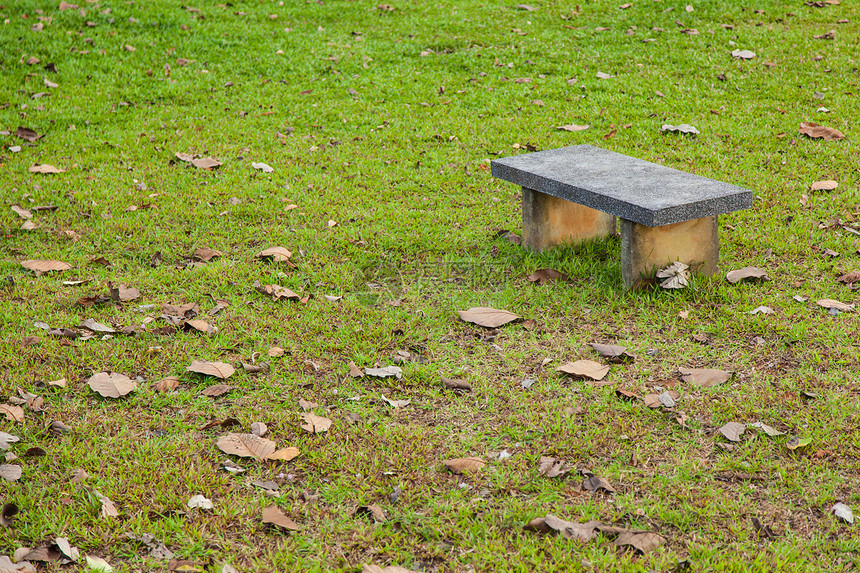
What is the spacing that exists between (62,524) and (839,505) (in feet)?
8.58

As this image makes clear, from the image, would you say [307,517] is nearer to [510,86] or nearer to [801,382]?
[801,382]

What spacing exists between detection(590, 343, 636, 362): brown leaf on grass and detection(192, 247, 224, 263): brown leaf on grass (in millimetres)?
2506

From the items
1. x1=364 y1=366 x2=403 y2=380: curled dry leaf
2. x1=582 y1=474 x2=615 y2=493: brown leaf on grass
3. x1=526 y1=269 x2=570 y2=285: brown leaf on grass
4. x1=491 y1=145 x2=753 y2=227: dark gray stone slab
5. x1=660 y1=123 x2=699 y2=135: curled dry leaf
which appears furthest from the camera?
x1=660 y1=123 x2=699 y2=135: curled dry leaf

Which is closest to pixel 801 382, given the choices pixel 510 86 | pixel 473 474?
pixel 473 474

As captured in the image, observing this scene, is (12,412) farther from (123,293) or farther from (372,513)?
(372,513)

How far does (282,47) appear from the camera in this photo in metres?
9.67

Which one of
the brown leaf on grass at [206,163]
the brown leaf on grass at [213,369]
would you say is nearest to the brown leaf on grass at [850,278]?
the brown leaf on grass at [213,369]

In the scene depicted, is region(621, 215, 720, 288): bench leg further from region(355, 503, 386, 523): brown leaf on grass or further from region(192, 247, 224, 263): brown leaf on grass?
region(192, 247, 224, 263): brown leaf on grass

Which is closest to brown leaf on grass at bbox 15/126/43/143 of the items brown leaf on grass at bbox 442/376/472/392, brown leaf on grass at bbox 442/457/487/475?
brown leaf on grass at bbox 442/376/472/392

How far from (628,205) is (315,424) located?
1.87 metres

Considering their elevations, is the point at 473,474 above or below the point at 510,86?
below

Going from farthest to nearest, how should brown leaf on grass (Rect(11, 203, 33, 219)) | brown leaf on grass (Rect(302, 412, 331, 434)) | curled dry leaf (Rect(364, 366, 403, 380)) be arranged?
brown leaf on grass (Rect(11, 203, 33, 219)) → curled dry leaf (Rect(364, 366, 403, 380)) → brown leaf on grass (Rect(302, 412, 331, 434))

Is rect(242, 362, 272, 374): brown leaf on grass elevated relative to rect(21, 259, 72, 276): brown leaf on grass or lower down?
lower down

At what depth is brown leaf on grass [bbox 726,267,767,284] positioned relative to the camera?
4340 mm
